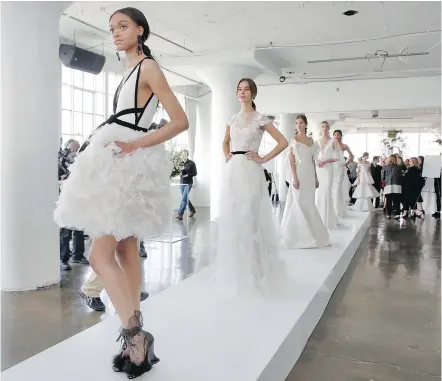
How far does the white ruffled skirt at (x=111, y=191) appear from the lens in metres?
2.07

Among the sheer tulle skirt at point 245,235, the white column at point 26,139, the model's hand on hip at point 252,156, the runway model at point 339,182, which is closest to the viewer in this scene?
the sheer tulle skirt at point 245,235

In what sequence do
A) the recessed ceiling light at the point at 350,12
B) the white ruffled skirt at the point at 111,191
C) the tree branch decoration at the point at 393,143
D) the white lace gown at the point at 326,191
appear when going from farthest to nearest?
1. the tree branch decoration at the point at 393,143
2. the recessed ceiling light at the point at 350,12
3. the white lace gown at the point at 326,191
4. the white ruffled skirt at the point at 111,191

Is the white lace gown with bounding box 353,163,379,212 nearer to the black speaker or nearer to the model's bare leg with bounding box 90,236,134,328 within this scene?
the black speaker

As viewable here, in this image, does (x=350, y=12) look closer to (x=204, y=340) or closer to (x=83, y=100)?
(x=83, y=100)

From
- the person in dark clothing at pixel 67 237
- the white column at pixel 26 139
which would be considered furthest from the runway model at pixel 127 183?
the person in dark clothing at pixel 67 237

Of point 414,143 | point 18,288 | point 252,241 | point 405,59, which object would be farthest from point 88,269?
point 414,143

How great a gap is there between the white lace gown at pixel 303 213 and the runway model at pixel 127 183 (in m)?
3.62

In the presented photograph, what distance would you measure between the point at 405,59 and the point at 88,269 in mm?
9101

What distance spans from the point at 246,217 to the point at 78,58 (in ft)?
19.2

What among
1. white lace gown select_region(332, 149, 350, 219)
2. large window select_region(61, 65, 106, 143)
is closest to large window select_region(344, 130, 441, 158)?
white lace gown select_region(332, 149, 350, 219)

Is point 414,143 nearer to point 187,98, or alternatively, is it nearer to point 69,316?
point 187,98

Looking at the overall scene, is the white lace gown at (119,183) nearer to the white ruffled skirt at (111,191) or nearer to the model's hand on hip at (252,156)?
the white ruffled skirt at (111,191)

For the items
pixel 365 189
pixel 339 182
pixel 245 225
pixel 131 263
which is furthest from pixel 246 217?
pixel 365 189

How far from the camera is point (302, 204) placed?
19.1ft
